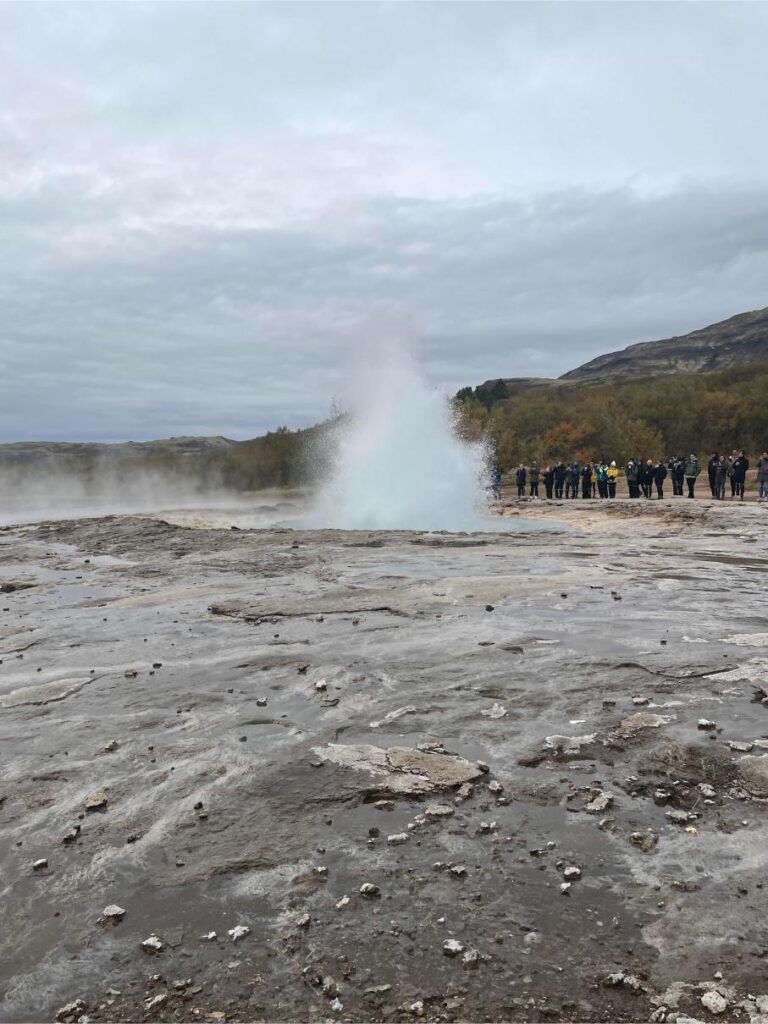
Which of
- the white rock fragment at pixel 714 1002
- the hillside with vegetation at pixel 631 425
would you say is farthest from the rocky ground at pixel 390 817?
the hillside with vegetation at pixel 631 425

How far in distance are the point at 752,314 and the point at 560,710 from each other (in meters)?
172

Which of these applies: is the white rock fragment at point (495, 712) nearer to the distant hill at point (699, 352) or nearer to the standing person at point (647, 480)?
the standing person at point (647, 480)

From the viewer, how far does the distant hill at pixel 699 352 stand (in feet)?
467

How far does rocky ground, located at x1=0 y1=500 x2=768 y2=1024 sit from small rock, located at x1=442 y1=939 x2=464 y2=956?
0.11 ft

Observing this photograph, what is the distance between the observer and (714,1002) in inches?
113

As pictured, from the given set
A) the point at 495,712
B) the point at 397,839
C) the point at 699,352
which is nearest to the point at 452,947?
the point at 397,839

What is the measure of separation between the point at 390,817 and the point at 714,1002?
1994 mm

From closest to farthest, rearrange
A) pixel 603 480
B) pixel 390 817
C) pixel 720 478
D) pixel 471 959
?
1. pixel 471 959
2. pixel 390 817
3. pixel 720 478
4. pixel 603 480

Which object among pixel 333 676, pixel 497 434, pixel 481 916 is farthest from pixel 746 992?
pixel 497 434

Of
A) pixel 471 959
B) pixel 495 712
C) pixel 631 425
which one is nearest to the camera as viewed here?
pixel 471 959

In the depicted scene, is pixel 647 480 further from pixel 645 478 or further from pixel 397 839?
pixel 397 839

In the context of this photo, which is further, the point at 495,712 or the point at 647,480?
the point at 647,480

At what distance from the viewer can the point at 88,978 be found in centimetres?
319

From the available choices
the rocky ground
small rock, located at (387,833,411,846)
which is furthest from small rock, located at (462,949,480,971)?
small rock, located at (387,833,411,846)
